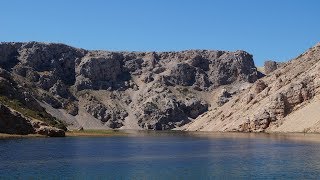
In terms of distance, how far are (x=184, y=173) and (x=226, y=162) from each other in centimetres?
1542

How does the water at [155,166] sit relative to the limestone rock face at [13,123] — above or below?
below

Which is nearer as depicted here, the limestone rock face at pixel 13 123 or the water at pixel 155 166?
the water at pixel 155 166

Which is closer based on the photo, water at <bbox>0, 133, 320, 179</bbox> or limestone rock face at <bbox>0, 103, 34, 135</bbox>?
water at <bbox>0, 133, 320, 179</bbox>

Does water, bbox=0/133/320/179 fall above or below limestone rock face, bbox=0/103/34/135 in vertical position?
below

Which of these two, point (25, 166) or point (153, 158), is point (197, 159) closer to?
point (153, 158)

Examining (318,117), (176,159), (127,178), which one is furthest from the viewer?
(318,117)

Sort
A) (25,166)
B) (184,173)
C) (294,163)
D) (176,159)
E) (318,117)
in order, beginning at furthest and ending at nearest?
(318,117)
(176,159)
(294,163)
(25,166)
(184,173)

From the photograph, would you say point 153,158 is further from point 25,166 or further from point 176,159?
point 25,166

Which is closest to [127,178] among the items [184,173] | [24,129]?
[184,173]

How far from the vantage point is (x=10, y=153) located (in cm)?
8275

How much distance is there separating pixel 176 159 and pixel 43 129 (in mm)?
70636

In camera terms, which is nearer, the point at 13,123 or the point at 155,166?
the point at 155,166

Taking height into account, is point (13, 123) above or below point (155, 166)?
above

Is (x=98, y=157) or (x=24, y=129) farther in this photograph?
(x=24, y=129)
